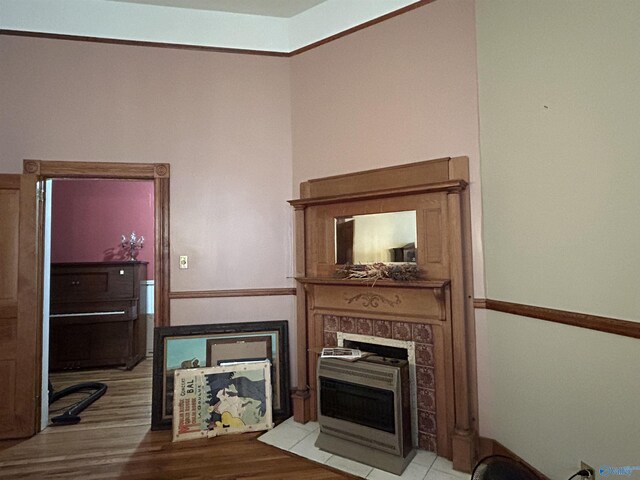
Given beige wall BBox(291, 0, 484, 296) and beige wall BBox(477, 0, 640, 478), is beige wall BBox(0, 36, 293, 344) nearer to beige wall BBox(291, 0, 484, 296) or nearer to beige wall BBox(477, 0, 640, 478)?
beige wall BBox(291, 0, 484, 296)

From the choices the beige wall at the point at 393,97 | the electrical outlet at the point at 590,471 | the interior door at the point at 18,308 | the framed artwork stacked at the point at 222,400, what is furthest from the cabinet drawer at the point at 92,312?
the electrical outlet at the point at 590,471

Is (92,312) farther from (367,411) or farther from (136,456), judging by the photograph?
(367,411)

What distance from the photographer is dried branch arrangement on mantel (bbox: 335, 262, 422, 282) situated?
2.46 metres

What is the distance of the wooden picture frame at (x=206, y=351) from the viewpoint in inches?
115

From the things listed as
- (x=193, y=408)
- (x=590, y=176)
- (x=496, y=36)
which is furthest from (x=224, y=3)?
(x=193, y=408)

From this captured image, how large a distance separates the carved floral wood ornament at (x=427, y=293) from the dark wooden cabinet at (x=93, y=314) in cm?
269

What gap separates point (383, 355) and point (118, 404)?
2.53 metres

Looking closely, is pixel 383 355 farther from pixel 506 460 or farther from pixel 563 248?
pixel 563 248

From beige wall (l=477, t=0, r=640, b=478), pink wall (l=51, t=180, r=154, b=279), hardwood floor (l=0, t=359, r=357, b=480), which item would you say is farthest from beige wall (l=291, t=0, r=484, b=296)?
pink wall (l=51, t=180, r=154, b=279)

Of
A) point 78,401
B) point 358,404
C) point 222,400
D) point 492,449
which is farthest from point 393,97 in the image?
point 78,401

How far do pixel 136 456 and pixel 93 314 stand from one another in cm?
247

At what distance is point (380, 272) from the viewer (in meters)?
2.58

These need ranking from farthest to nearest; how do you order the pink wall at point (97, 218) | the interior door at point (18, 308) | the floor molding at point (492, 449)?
the pink wall at point (97, 218)
the interior door at point (18, 308)
the floor molding at point (492, 449)

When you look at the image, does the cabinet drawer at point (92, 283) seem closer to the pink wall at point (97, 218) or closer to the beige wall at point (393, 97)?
the pink wall at point (97, 218)
